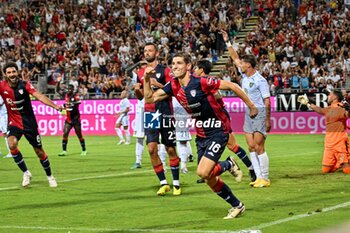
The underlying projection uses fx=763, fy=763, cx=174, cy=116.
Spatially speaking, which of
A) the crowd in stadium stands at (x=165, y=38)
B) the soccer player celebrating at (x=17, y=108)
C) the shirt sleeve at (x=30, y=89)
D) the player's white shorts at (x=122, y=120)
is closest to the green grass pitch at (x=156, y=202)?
the soccer player celebrating at (x=17, y=108)

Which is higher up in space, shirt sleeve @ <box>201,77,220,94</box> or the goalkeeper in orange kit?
shirt sleeve @ <box>201,77,220,94</box>

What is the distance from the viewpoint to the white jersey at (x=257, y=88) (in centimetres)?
1464

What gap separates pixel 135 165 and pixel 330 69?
1855cm

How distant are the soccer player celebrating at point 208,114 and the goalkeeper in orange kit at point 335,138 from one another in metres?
6.40

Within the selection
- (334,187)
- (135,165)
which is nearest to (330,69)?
(135,165)

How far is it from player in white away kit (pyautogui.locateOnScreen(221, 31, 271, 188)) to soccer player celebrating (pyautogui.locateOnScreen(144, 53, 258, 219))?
3096 mm

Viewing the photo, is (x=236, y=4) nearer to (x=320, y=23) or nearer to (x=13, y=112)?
(x=320, y=23)

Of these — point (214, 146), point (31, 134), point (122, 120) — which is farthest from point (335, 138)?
point (122, 120)

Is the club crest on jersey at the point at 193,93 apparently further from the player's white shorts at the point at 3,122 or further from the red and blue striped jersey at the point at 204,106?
the player's white shorts at the point at 3,122

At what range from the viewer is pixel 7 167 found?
70.2ft

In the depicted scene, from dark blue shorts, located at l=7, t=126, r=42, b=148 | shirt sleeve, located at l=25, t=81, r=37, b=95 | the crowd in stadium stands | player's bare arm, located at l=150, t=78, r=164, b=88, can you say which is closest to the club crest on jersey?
player's bare arm, located at l=150, t=78, r=164, b=88

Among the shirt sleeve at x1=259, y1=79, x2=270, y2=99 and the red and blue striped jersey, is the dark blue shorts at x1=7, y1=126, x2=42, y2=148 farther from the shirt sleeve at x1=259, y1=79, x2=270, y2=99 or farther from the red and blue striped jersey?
the red and blue striped jersey

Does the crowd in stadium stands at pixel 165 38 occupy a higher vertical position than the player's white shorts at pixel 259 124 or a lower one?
higher

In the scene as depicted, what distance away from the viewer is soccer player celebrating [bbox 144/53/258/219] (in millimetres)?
10945
